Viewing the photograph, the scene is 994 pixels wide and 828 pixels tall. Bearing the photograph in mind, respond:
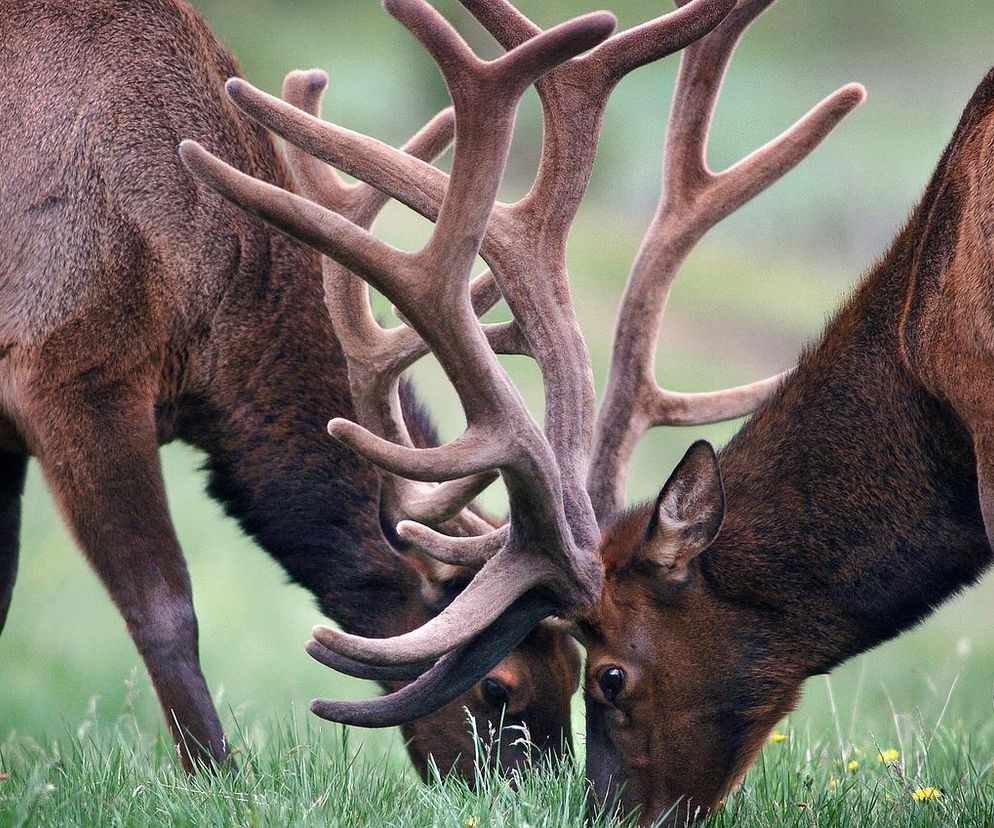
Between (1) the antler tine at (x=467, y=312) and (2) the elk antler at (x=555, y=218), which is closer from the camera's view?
(1) the antler tine at (x=467, y=312)

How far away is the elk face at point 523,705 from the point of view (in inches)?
162

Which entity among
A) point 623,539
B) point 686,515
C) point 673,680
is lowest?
point 673,680

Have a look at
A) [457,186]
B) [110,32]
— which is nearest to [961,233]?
[457,186]

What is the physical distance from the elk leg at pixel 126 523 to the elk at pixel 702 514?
768 millimetres

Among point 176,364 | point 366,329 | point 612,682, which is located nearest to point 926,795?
point 612,682

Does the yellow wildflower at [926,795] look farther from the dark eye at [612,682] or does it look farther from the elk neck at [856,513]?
the dark eye at [612,682]

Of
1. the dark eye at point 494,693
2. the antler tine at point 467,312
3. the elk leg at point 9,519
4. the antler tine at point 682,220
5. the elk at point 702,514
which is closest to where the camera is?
the antler tine at point 467,312

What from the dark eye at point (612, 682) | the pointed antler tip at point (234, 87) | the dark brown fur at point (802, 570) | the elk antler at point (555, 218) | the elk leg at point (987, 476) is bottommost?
the dark eye at point (612, 682)

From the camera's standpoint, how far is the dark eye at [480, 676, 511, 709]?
4.12 m

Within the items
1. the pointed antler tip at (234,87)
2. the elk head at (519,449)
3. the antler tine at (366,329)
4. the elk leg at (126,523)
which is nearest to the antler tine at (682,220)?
the elk head at (519,449)

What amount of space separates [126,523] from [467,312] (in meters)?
1.31

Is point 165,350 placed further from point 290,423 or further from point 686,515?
point 686,515

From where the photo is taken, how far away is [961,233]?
11.5ft

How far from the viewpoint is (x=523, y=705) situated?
414cm
